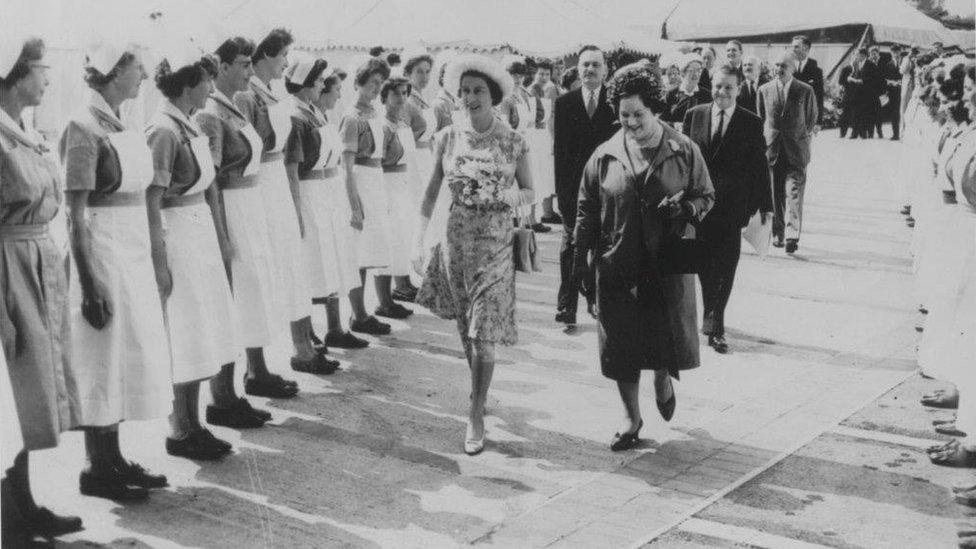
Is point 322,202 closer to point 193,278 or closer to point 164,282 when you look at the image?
point 193,278

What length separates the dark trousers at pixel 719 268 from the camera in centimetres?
859

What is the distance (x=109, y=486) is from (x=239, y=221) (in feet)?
5.78

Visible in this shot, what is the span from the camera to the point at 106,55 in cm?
505

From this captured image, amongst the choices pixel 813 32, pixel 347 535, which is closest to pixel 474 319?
pixel 347 535

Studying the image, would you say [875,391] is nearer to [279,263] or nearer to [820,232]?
[279,263]

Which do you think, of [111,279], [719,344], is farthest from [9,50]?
[719,344]

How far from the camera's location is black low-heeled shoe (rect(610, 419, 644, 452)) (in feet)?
20.7

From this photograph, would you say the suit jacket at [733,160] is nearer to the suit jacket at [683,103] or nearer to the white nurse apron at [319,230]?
the white nurse apron at [319,230]

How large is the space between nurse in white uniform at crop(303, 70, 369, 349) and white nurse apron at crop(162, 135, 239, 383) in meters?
1.93

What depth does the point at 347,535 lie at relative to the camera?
16.5 feet

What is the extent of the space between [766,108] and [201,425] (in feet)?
28.0

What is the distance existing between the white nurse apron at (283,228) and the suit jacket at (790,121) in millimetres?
6978

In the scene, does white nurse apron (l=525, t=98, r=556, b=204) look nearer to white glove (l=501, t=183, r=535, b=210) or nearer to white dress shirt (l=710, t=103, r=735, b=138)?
white dress shirt (l=710, t=103, r=735, b=138)

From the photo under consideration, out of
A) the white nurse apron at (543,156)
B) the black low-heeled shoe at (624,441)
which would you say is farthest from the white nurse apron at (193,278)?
the white nurse apron at (543,156)
